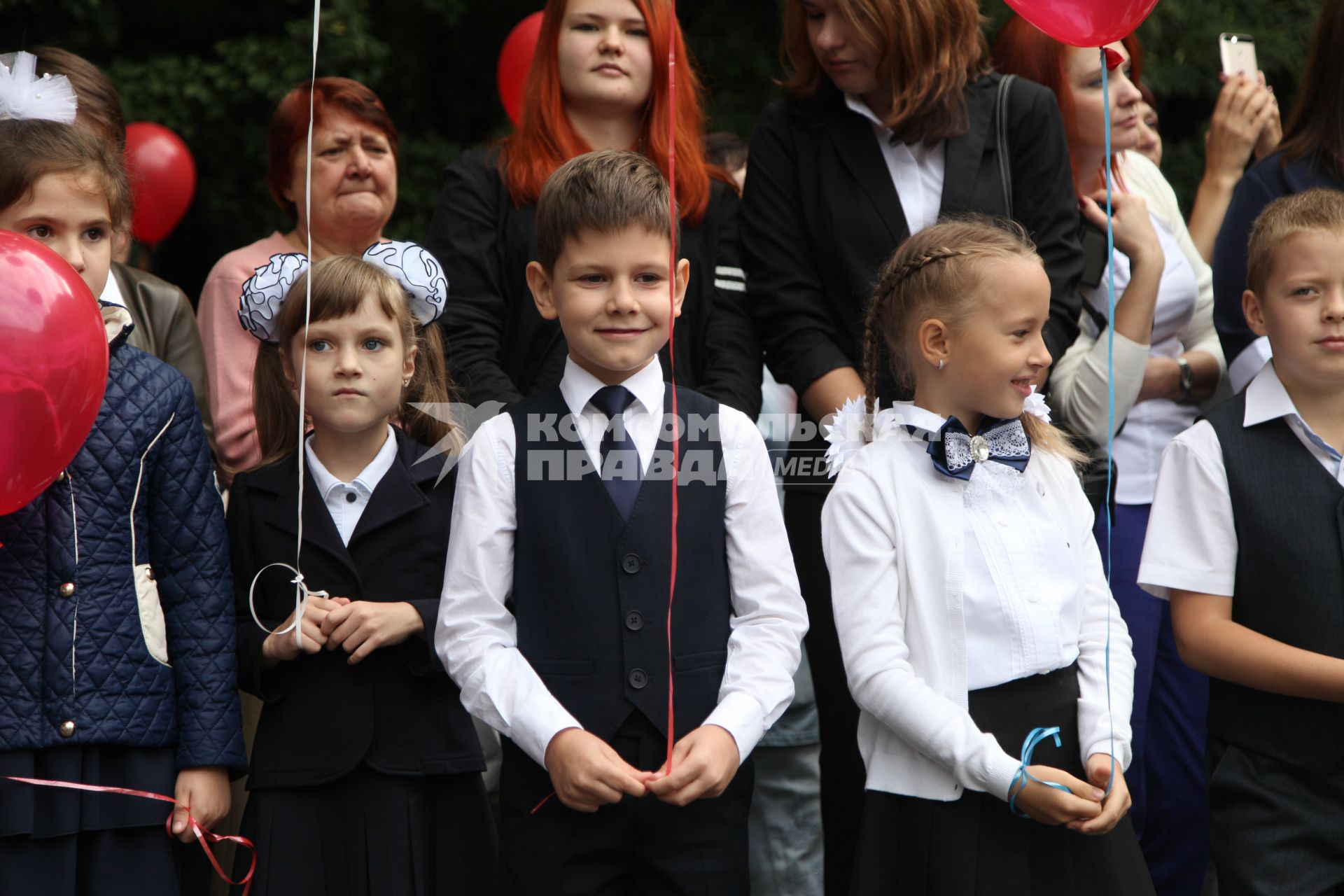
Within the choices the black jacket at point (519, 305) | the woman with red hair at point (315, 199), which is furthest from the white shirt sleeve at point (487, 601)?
the woman with red hair at point (315, 199)

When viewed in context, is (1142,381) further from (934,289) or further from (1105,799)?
(1105,799)

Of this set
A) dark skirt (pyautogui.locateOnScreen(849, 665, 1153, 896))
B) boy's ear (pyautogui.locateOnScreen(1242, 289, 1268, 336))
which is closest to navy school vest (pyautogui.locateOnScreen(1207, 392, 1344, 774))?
boy's ear (pyautogui.locateOnScreen(1242, 289, 1268, 336))

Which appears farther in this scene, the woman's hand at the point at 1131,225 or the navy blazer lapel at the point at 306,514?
the woman's hand at the point at 1131,225

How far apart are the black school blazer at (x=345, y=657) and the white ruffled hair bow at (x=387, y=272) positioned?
1.03ft

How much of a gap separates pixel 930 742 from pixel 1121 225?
4.82ft

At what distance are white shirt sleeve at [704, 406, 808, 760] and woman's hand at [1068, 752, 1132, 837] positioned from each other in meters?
0.50

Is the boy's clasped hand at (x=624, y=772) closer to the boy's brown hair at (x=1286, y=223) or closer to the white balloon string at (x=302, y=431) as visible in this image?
the white balloon string at (x=302, y=431)

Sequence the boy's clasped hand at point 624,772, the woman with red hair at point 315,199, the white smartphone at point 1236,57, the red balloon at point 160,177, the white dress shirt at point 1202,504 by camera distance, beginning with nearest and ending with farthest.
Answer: the boy's clasped hand at point 624,772, the white dress shirt at point 1202,504, the woman with red hair at point 315,199, the white smartphone at point 1236,57, the red balloon at point 160,177

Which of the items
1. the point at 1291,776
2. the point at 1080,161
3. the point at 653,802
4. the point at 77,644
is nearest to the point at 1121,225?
the point at 1080,161

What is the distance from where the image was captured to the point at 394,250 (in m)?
2.87

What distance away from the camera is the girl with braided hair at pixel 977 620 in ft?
7.83

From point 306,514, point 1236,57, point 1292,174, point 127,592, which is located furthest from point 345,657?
point 1236,57

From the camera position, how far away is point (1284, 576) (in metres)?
2.65

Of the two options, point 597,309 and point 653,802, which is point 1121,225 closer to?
point 597,309
